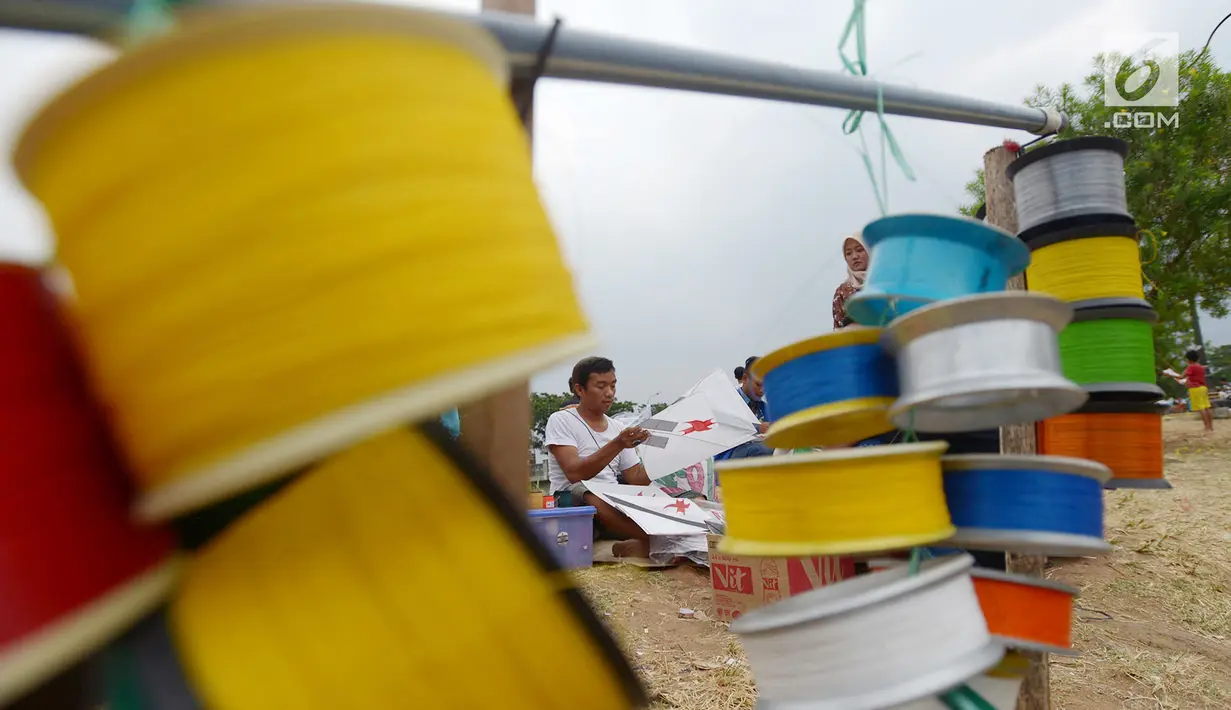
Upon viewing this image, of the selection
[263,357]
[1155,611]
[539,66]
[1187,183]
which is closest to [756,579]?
[1155,611]

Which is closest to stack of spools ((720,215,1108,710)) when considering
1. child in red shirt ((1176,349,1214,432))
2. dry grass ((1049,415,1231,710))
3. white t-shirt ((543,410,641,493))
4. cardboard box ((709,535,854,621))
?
cardboard box ((709,535,854,621))

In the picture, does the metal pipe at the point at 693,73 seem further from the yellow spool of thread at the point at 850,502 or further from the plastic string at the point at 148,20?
the yellow spool of thread at the point at 850,502

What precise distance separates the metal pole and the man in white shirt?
10.5 feet

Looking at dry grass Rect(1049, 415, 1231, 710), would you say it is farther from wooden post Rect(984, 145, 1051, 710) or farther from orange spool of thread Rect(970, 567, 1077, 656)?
orange spool of thread Rect(970, 567, 1077, 656)

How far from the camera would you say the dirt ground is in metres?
2.75

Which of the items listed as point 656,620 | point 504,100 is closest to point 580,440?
point 656,620

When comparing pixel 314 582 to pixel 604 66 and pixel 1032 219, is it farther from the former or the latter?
pixel 1032 219

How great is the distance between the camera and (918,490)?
97 cm

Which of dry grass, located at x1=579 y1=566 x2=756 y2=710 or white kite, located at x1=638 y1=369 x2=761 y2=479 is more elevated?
white kite, located at x1=638 y1=369 x2=761 y2=479

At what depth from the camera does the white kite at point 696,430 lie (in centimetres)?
398

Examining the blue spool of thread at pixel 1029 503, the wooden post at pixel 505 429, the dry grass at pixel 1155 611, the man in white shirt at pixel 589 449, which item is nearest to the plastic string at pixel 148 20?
the wooden post at pixel 505 429

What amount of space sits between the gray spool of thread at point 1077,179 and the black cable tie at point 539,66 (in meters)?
1.23

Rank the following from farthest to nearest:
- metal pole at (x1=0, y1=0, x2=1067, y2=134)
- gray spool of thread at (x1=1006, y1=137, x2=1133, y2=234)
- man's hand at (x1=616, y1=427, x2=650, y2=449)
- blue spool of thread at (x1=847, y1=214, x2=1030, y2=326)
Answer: man's hand at (x1=616, y1=427, x2=650, y2=449) < gray spool of thread at (x1=1006, y1=137, x2=1133, y2=234) < blue spool of thread at (x1=847, y1=214, x2=1030, y2=326) < metal pole at (x1=0, y1=0, x2=1067, y2=134)

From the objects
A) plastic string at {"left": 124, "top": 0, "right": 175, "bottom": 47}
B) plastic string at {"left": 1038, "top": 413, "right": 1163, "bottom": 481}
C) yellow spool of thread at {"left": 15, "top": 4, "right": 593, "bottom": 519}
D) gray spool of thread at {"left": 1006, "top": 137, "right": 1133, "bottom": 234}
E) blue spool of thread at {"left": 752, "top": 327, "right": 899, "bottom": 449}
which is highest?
gray spool of thread at {"left": 1006, "top": 137, "right": 1133, "bottom": 234}
